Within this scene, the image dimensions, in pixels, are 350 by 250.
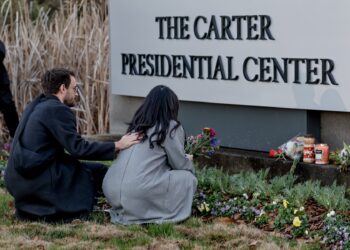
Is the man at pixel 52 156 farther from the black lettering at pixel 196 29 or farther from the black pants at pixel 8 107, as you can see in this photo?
the black pants at pixel 8 107

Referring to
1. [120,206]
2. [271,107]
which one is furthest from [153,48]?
[120,206]

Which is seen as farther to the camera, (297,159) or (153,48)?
(153,48)

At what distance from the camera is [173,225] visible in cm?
736

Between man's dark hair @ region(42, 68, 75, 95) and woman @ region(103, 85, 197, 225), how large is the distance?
0.64 metres

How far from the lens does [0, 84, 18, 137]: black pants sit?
11094mm

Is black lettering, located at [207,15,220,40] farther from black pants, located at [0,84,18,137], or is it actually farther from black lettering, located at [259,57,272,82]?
black pants, located at [0,84,18,137]

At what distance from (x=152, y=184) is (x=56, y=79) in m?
1.12

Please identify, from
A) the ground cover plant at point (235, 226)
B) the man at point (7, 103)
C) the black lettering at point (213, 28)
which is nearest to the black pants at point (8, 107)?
the man at point (7, 103)

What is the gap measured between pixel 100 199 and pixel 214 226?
4.30 feet

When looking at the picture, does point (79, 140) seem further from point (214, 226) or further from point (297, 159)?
point (297, 159)

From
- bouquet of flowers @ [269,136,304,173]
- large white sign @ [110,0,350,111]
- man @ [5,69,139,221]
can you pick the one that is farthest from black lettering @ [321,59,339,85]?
man @ [5,69,139,221]

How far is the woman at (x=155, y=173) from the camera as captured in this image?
7371mm

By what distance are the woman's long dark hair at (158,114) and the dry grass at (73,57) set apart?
4.47 m

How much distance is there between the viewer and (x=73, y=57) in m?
12.3
